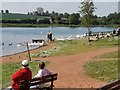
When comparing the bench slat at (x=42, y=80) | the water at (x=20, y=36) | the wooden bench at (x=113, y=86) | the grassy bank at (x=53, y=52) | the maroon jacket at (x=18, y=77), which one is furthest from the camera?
the water at (x=20, y=36)

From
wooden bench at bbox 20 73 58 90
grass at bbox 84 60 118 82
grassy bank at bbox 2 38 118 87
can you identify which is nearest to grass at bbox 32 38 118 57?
grassy bank at bbox 2 38 118 87

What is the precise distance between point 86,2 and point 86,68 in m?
27.2

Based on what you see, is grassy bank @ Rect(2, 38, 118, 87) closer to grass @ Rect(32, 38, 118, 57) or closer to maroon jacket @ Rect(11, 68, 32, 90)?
grass @ Rect(32, 38, 118, 57)

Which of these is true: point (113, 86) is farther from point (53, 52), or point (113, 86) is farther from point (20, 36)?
point (20, 36)

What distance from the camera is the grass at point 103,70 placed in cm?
1634

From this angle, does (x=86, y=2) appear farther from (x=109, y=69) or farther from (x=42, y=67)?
(x=42, y=67)

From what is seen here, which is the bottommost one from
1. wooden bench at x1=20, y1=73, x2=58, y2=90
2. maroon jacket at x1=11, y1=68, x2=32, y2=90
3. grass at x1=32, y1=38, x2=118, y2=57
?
grass at x1=32, y1=38, x2=118, y2=57

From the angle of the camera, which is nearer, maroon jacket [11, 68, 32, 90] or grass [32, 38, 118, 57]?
maroon jacket [11, 68, 32, 90]

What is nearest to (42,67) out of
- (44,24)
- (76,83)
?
(76,83)

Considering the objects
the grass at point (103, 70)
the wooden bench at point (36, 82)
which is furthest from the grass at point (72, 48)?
the wooden bench at point (36, 82)

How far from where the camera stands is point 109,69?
18688 millimetres

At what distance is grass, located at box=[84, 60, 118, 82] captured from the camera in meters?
16.3

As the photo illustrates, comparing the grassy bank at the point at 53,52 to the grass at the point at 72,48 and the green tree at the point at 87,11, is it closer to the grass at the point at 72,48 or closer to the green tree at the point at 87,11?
the grass at the point at 72,48

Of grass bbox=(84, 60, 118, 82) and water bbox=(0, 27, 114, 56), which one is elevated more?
grass bbox=(84, 60, 118, 82)
